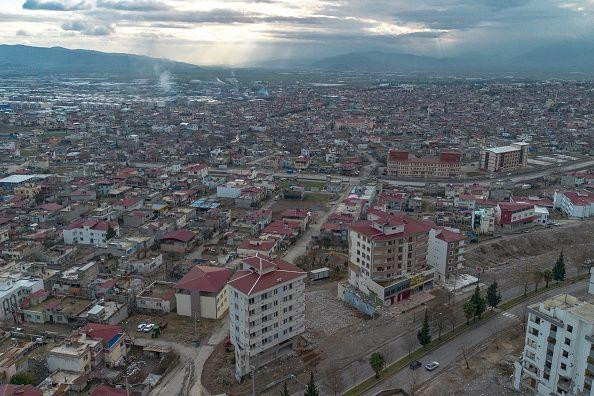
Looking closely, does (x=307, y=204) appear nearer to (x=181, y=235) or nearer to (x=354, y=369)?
(x=181, y=235)

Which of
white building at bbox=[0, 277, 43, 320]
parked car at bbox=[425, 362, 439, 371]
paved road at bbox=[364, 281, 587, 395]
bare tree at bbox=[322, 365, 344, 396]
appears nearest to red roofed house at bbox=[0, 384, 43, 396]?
white building at bbox=[0, 277, 43, 320]

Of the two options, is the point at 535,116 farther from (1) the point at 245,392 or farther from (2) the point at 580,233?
(1) the point at 245,392

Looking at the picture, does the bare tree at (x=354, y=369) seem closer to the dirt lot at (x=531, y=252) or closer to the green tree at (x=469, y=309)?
the green tree at (x=469, y=309)

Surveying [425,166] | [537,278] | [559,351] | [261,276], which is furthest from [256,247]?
[425,166]

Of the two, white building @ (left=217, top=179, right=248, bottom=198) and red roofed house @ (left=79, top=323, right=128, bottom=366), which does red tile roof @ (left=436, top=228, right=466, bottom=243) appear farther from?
white building @ (left=217, top=179, right=248, bottom=198)

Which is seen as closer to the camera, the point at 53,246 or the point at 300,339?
the point at 300,339

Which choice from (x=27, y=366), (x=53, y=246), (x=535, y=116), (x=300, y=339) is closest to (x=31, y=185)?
(x=53, y=246)
